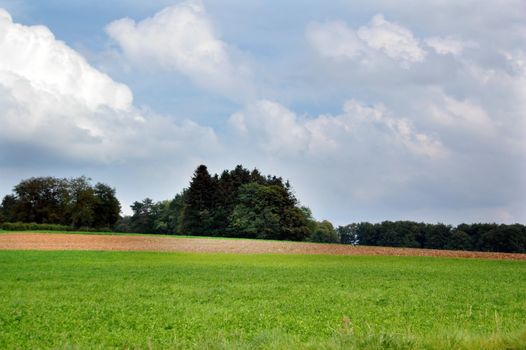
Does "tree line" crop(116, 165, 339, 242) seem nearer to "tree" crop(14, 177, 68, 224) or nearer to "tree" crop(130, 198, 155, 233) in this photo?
"tree" crop(130, 198, 155, 233)

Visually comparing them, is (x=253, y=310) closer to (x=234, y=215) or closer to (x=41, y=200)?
(x=234, y=215)

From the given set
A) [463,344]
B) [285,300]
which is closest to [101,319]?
[285,300]

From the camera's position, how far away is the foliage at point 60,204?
5029 inches

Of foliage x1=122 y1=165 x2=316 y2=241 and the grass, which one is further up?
foliage x1=122 y1=165 x2=316 y2=241

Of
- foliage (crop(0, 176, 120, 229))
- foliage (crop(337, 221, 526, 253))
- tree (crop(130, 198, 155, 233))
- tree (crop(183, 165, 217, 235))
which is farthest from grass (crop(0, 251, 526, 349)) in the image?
tree (crop(130, 198, 155, 233))

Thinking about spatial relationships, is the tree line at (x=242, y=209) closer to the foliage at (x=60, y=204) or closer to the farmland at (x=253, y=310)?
the foliage at (x=60, y=204)

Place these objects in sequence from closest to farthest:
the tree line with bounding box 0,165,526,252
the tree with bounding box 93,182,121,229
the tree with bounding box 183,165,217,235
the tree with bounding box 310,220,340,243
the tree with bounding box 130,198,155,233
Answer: the tree line with bounding box 0,165,526,252
the tree with bounding box 183,165,217,235
the tree with bounding box 93,182,121,229
the tree with bounding box 310,220,340,243
the tree with bounding box 130,198,155,233

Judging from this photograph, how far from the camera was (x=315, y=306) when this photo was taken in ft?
61.4

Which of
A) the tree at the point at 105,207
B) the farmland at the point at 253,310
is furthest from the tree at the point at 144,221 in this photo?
the farmland at the point at 253,310

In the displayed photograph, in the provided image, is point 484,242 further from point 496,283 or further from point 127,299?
point 127,299

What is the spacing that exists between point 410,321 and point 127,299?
10.1 meters

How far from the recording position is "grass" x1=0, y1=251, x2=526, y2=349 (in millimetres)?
10203

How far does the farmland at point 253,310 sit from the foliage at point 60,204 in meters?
102

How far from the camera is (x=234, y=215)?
11581cm
